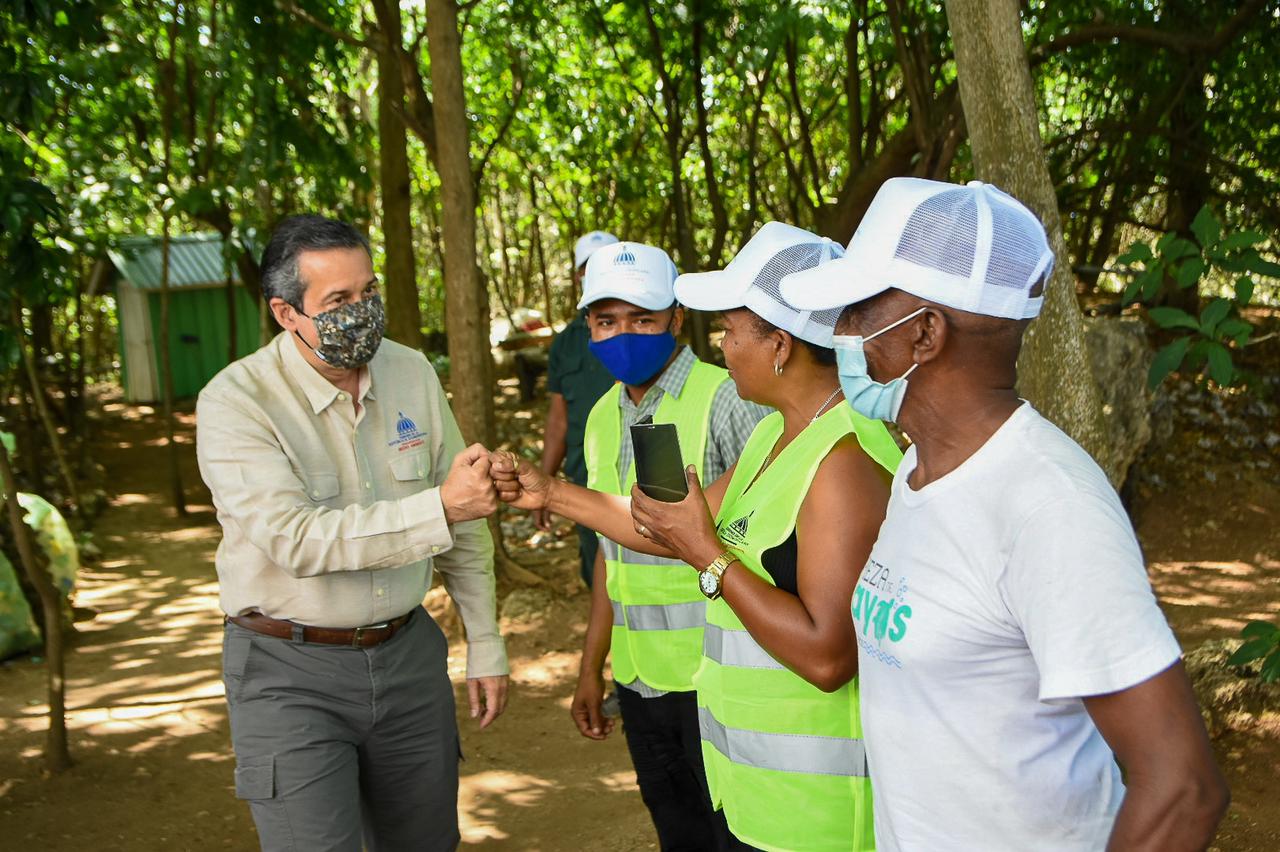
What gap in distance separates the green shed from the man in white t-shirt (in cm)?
1673

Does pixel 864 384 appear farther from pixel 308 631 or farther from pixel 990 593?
pixel 308 631

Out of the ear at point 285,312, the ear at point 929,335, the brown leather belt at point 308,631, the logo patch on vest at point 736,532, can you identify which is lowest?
the brown leather belt at point 308,631

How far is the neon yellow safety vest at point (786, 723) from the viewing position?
2.19 meters

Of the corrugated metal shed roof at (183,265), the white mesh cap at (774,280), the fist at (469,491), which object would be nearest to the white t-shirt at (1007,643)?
the white mesh cap at (774,280)

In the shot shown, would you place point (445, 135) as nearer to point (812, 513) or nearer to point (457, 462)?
point (457, 462)

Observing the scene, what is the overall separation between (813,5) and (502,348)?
7348mm

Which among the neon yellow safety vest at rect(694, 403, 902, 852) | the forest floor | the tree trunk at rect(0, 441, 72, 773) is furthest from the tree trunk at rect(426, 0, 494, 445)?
the neon yellow safety vest at rect(694, 403, 902, 852)

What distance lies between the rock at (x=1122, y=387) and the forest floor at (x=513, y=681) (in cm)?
58

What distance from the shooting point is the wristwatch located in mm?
2193

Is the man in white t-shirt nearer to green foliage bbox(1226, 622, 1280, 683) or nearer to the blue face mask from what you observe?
the blue face mask

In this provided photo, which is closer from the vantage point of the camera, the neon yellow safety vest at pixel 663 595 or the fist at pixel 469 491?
the fist at pixel 469 491

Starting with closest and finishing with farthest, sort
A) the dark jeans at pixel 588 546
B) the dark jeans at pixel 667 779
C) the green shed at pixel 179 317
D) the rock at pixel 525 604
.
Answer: the dark jeans at pixel 667 779 < the dark jeans at pixel 588 546 < the rock at pixel 525 604 < the green shed at pixel 179 317

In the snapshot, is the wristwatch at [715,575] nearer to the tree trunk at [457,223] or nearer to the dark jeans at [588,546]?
the dark jeans at [588,546]

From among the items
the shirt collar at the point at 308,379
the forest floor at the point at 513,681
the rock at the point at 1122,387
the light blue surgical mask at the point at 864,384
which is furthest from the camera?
the rock at the point at 1122,387
